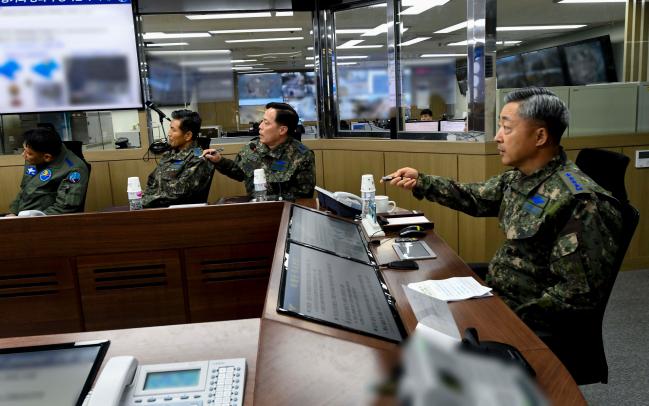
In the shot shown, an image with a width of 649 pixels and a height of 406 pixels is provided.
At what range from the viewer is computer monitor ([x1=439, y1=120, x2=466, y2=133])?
153 inches

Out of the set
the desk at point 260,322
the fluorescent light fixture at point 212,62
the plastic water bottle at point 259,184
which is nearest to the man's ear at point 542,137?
the desk at point 260,322

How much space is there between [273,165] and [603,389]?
226cm

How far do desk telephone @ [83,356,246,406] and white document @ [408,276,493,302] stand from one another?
2.02 ft

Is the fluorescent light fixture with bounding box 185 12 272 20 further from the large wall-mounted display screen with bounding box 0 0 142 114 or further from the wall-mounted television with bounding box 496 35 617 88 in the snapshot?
the wall-mounted television with bounding box 496 35 617 88

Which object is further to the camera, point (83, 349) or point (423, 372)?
point (83, 349)

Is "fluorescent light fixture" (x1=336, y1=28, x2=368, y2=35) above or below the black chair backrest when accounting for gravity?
above

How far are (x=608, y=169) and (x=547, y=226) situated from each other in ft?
1.01

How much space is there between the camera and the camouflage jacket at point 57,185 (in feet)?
10.7

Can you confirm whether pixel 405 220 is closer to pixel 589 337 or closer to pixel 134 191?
pixel 589 337

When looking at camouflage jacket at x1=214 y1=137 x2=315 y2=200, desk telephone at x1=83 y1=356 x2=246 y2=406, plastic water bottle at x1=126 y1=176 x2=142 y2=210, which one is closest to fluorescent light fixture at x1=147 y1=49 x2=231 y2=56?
camouflage jacket at x1=214 y1=137 x2=315 y2=200

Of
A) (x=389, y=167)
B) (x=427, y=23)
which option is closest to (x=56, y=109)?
(x=389, y=167)

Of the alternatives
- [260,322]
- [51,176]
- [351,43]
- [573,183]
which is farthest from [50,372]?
[351,43]

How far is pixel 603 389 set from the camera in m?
2.20

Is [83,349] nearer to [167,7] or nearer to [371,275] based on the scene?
[371,275]
